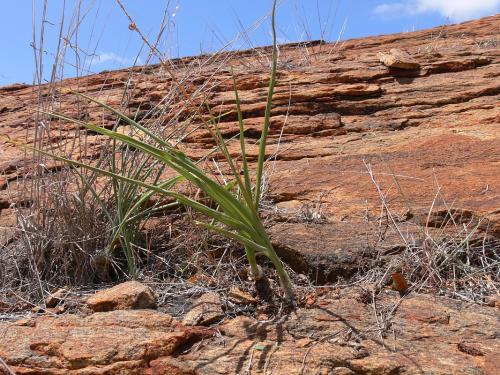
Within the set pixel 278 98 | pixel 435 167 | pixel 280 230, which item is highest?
pixel 278 98

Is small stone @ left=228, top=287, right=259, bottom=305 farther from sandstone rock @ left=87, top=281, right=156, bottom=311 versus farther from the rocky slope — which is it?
sandstone rock @ left=87, top=281, right=156, bottom=311

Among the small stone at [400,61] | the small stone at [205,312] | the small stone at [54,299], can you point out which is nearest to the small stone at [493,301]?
the small stone at [205,312]

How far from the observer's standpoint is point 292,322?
2.14m

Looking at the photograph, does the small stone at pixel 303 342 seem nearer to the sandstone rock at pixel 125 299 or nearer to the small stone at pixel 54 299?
the sandstone rock at pixel 125 299

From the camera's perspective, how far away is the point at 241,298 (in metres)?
2.37

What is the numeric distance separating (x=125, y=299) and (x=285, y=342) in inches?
23.6

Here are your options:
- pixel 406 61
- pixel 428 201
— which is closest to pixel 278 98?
Answer: pixel 406 61

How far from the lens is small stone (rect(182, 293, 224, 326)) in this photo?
2211 millimetres

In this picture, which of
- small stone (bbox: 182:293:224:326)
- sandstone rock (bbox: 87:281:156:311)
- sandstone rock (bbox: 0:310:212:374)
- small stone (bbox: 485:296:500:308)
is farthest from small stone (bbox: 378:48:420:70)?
sandstone rock (bbox: 0:310:212:374)

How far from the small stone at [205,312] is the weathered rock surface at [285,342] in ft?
0.17

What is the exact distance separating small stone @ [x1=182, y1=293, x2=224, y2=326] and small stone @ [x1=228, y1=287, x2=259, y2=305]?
5 cm

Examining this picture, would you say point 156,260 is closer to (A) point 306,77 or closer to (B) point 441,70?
(A) point 306,77

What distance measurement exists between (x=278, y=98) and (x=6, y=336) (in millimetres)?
2493

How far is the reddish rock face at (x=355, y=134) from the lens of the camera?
2.72 m
